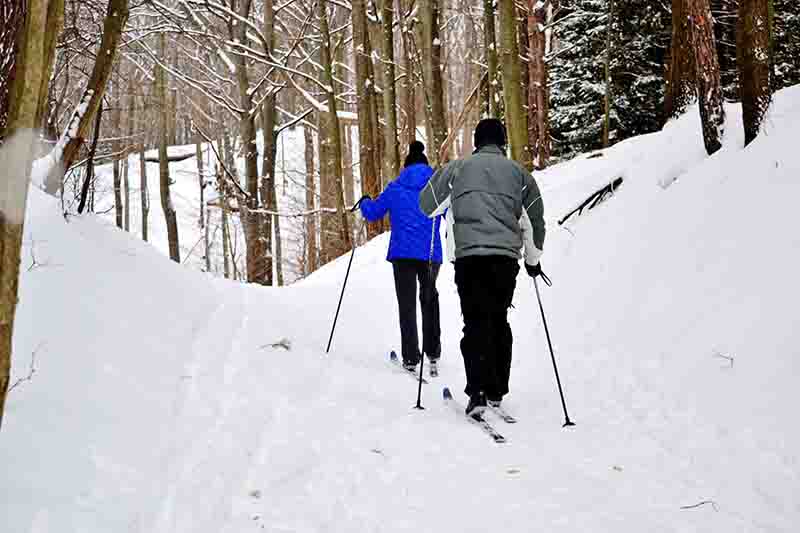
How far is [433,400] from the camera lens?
17.3 ft

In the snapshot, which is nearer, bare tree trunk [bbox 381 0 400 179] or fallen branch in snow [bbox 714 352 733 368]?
fallen branch in snow [bbox 714 352 733 368]

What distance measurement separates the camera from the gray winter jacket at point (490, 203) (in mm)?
4688

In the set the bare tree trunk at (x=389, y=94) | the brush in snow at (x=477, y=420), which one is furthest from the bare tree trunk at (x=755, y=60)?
the bare tree trunk at (x=389, y=94)

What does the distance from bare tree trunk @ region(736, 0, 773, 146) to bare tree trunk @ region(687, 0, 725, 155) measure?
0.60 meters

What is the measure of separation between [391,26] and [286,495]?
12976 mm

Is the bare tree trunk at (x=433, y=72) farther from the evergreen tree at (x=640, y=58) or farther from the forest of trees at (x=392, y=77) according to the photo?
the evergreen tree at (x=640, y=58)

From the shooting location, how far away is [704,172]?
7.02 metres

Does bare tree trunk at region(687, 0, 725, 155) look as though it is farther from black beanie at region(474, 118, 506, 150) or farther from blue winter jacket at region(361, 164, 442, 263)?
black beanie at region(474, 118, 506, 150)

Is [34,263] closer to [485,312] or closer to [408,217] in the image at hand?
[408,217]

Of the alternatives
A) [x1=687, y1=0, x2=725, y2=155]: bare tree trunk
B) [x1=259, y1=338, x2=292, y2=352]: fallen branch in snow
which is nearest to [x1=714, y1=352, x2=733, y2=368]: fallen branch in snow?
[x1=259, y1=338, x2=292, y2=352]: fallen branch in snow

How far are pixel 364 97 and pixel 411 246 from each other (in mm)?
9097

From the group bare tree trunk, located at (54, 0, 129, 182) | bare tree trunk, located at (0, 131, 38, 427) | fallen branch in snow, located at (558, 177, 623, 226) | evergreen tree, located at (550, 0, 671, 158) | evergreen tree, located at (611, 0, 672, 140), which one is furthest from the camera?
evergreen tree, located at (550, 0, 671, 158)

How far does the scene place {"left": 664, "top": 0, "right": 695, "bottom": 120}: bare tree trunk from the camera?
9.97m

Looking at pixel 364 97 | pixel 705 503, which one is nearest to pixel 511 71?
pixel 364 97
